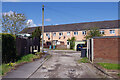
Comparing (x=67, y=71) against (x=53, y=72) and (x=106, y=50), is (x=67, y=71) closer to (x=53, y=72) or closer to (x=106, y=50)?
(x=53, y=72)

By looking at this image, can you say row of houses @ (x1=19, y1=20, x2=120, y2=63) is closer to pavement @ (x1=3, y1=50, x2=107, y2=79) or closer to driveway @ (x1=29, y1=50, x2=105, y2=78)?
driveway @ (x1=29, y1=50, x2=105, y2=78)

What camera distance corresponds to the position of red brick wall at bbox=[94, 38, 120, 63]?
11336 millimetres

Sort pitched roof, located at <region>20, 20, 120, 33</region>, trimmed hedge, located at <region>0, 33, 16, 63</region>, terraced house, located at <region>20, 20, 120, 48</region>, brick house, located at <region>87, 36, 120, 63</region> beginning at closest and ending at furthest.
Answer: trimmed hedge, located at <region>0, 33, 16, 63</region>, brick house, located at <region>87, 36, 120, 63</region>, terraced house, located at <region>20, 20, 120, 48</region>, pitched roof, located at <region>20, 20, 120, 33</region>

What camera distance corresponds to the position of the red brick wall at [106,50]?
11336 mm

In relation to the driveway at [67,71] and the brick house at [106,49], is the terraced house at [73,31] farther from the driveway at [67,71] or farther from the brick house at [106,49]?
the driveway at [67,71]

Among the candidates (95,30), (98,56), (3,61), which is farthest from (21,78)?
(95,30)

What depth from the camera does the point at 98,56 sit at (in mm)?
11742

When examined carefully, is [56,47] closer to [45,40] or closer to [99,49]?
[45,40]

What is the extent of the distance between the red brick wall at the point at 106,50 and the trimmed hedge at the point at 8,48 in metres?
7.70

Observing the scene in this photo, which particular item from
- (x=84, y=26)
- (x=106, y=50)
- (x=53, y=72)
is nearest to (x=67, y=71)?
(x=53, y=72)

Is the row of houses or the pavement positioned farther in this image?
the row of houses

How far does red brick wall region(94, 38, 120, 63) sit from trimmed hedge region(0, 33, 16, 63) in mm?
7703

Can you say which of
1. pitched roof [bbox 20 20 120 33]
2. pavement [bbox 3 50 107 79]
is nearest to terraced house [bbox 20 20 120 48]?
pitched roof [bbox 20 20 120 33]

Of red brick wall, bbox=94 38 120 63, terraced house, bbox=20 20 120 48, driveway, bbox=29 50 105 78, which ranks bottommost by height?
driveway, bbox=29 50 105 78
